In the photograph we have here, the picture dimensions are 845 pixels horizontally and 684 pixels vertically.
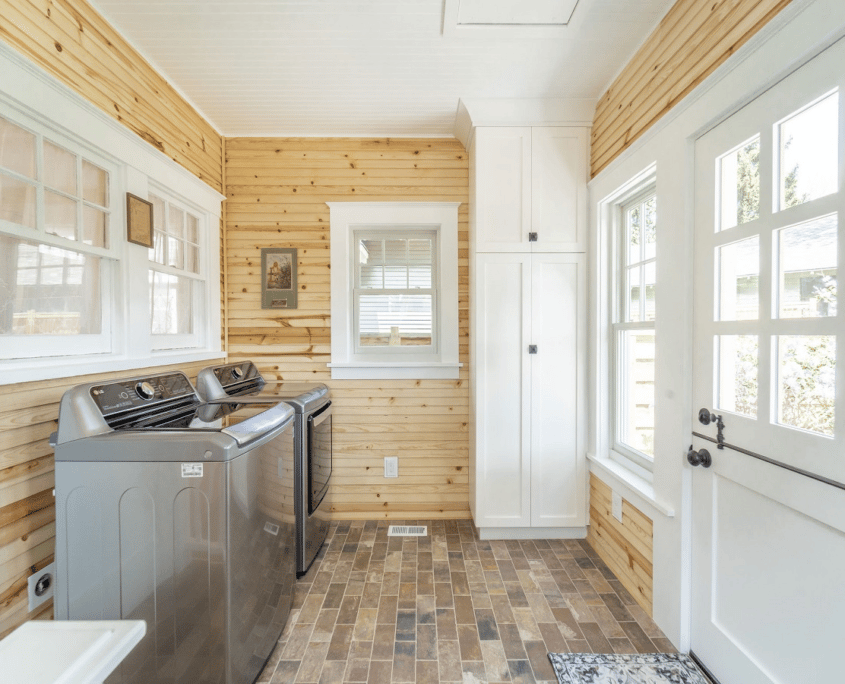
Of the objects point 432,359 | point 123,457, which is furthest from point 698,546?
point 123,457

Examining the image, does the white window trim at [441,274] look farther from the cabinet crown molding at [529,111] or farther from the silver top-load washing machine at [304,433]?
the cabinet crown molding at [529,111]

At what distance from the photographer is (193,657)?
1.25 metres

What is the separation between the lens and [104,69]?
1763 millimetres

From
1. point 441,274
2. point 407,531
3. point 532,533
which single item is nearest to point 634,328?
point 441,274

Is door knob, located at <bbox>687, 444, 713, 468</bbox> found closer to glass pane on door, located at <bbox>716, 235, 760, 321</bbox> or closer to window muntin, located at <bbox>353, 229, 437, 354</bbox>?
glass pane on door, located at <bbox>716, 235, 760, 321</bbox>

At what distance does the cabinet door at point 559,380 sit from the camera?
245 cm

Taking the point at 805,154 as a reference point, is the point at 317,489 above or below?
below

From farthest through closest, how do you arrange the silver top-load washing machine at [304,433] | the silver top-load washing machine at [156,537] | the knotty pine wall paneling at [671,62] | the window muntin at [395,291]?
the window muntin at [395,291], the silver top-load washing machine at [304,433], the knotty pine wall paneling at [671,62], the silver top-load washing machine at [156,537]

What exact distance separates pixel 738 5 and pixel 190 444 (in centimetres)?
240

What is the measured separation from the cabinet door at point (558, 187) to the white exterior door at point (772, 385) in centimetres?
90

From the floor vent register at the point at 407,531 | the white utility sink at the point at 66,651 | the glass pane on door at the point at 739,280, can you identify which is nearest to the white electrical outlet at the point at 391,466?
the floor vent register at the point at 407,531

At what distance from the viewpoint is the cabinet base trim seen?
250 cm

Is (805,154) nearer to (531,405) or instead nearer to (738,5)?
(738,5)

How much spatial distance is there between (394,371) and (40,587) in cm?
197
